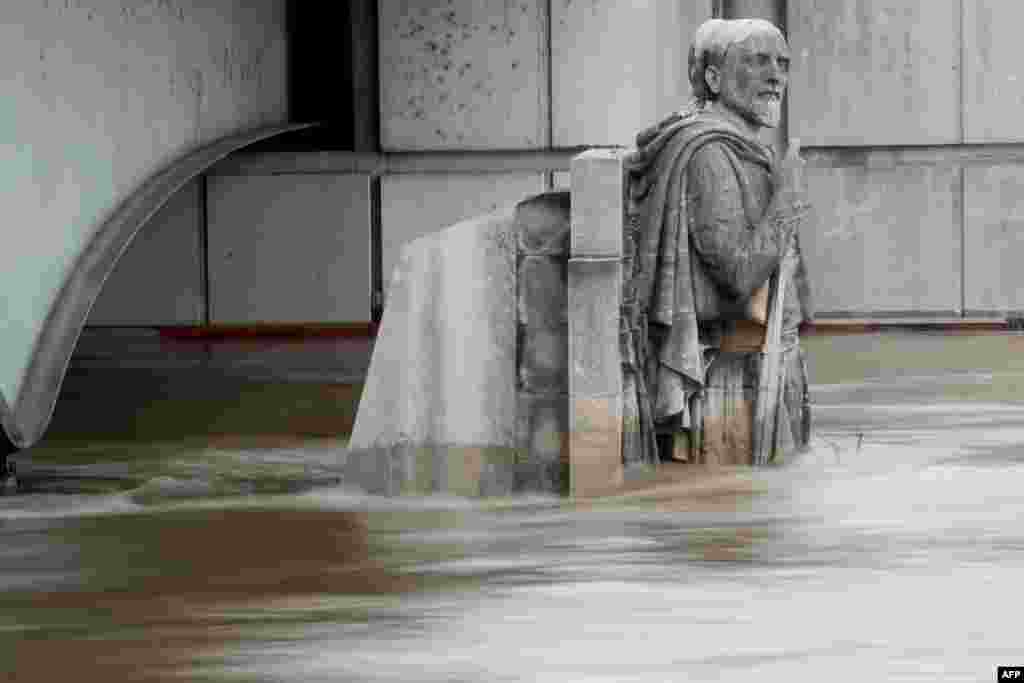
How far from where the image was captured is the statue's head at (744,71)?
16656mm

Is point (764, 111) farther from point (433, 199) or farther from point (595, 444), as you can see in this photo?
point (433, 199)

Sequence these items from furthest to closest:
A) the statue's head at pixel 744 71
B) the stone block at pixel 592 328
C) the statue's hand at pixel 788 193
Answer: the statue's head at pixel 744 71 < the statue's hand at pixel 788 193 < the stone block at pixel 592 328

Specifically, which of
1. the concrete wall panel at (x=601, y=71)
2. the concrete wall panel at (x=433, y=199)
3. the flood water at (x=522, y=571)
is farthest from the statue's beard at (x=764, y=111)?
the concrete wall panel at (x=433, y=199)

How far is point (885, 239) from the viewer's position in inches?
1095

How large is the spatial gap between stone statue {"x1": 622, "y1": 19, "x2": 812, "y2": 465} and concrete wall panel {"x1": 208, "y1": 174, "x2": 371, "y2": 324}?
34.0 feet

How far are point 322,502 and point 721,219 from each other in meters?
2.42

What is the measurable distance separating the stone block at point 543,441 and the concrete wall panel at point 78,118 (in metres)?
2.92

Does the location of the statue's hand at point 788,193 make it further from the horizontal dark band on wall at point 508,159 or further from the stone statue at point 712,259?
the horizontal dark band on wall at point 508,159

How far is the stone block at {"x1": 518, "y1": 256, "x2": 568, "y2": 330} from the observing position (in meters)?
15.6

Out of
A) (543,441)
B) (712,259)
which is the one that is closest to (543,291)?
(543,441)

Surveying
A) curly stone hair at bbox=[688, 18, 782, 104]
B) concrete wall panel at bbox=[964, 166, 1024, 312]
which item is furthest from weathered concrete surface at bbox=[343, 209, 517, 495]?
concrete wall panel at bbox=[964, 166, 1024, 312]

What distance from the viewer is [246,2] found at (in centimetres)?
2480

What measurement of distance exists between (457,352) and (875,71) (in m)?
12.8

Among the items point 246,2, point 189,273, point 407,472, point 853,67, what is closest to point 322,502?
point 407,472
